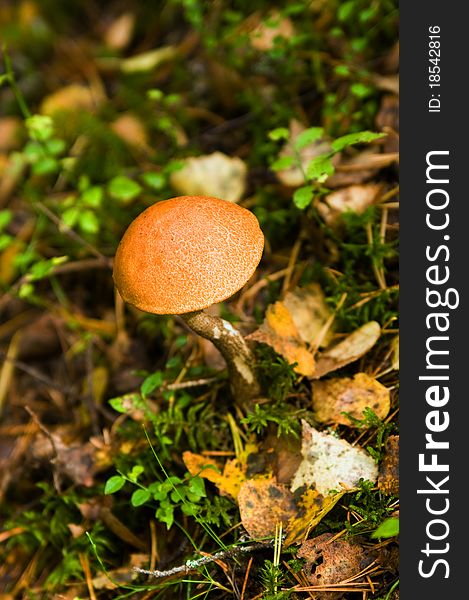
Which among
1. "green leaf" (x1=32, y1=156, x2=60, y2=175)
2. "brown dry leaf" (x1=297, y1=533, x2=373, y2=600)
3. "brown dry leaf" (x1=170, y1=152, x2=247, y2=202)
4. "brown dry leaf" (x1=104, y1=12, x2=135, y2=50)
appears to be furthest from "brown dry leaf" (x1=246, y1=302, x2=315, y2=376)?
"brown dry leaf" (x1=104, y1=12, x2=135, y2=50)

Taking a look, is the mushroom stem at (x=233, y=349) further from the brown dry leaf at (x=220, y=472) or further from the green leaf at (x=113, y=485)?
the green leaf at (x=113, y=485)

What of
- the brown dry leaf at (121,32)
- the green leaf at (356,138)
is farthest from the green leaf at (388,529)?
the brown dry leaf at (121,32)

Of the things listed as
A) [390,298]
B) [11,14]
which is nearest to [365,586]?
[390,298]

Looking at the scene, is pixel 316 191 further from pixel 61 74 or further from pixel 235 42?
pixel 61 74

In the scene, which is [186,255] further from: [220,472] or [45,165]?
[45,165]

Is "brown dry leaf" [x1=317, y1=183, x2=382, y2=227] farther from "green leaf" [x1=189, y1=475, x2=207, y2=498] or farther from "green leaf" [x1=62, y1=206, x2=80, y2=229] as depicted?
"green leaf" [x1=189, y1=475, x2=207, y2=498]

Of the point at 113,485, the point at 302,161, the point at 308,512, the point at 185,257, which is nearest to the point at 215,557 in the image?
the point at 308,512

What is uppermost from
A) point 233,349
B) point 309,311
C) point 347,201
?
point 347,201
